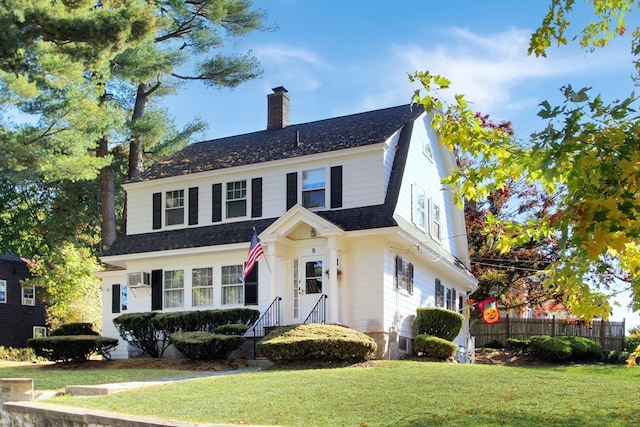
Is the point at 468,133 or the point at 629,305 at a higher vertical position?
the point at 468,133

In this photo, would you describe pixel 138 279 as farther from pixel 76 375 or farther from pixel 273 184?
pixel 76 375

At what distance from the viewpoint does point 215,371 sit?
1614 centimetres

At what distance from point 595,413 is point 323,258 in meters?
11.0

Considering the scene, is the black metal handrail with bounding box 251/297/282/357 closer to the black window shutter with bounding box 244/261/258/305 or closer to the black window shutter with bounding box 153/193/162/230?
the black window shutter with bounding box 244/261/258/305

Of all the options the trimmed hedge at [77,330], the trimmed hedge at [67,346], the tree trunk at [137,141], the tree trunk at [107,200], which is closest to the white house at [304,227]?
the trimmed hedge at [77,330]

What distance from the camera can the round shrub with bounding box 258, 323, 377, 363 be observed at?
602 inches

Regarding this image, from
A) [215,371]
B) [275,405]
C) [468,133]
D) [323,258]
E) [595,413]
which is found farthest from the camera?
[323,258]

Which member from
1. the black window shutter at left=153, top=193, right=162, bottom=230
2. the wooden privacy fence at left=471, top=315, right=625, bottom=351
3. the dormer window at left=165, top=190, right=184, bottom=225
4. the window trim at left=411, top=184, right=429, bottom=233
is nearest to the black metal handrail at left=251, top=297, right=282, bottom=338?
the window trim at left=411, top=184, right=429, bottom=233

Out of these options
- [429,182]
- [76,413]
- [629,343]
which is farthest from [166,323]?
[629,343]

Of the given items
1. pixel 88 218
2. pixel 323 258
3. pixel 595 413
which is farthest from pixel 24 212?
pixel 595 413

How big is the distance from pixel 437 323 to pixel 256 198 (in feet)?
19.8

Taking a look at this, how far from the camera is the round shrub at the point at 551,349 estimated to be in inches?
861

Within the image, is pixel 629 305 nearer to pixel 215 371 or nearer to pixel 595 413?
pixel 595 413

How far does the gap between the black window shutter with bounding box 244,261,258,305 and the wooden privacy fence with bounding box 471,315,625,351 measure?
1224cm
